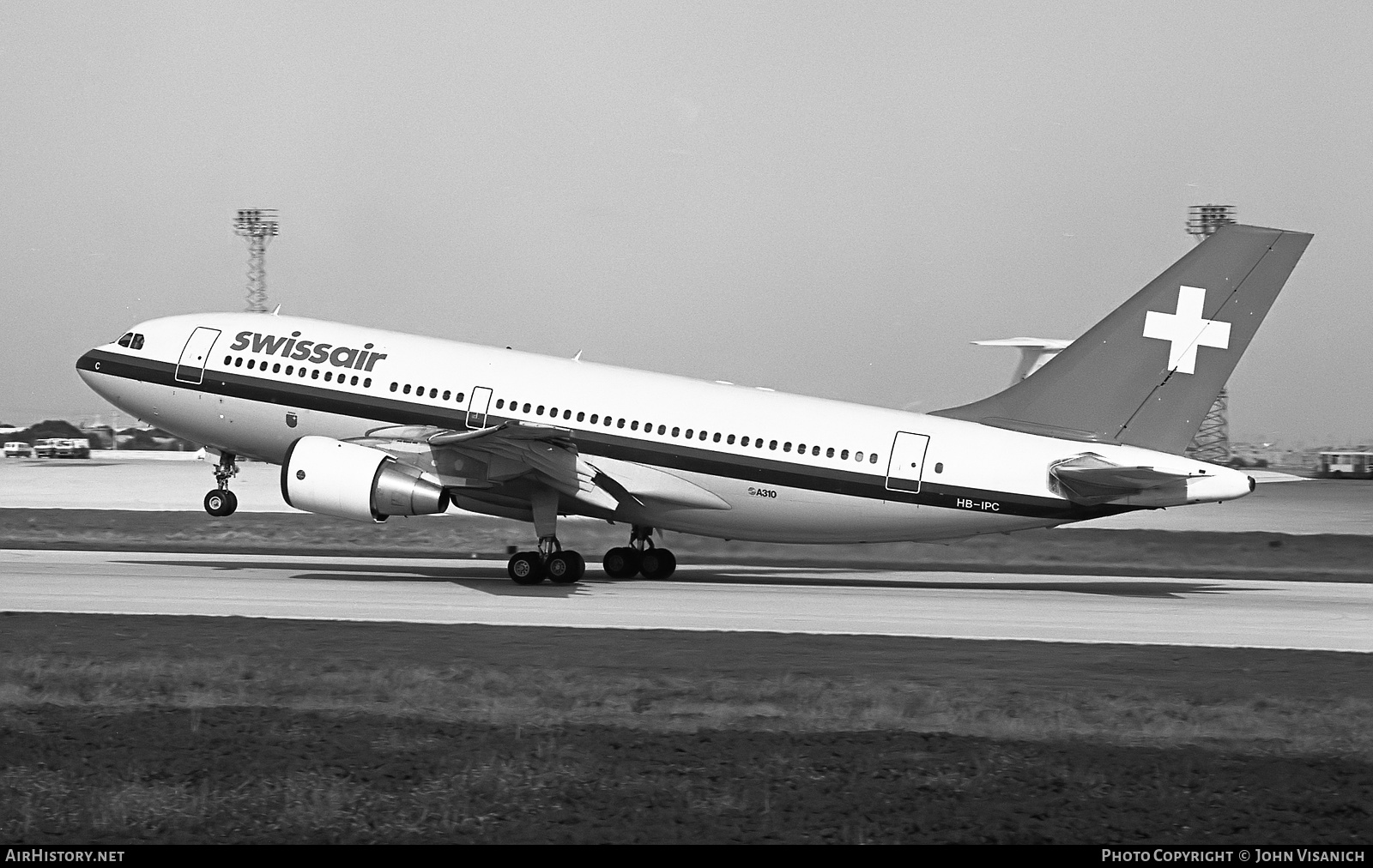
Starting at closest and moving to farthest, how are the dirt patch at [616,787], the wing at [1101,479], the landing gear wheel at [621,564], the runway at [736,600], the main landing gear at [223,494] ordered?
the dirt patch at [616,787], the runway at [736,600], the wing at [1101,479], the landing gear wheel at [621,564], the main landing gear at [223,494]

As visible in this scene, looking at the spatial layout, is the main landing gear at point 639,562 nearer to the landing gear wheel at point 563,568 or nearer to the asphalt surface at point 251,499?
the landing gear wheel at point 563,568

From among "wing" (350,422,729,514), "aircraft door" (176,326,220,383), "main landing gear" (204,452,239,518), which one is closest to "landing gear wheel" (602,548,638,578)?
"wing" (350,422,729,514)

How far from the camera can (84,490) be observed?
192 ft

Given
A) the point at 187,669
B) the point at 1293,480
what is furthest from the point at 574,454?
the point at 1293,480

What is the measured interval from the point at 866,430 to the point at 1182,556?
14772 millimetres

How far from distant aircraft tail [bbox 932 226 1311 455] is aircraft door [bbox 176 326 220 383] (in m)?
18.8

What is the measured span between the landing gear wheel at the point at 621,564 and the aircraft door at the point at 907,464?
6422 mm

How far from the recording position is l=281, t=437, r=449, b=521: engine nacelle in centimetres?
2828

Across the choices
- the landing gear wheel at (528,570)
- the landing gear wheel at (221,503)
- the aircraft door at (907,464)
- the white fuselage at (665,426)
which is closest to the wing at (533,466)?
the white fuselage at (665,426)

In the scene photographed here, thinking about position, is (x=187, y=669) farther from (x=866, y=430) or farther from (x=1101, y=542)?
(x=1101, y=542)

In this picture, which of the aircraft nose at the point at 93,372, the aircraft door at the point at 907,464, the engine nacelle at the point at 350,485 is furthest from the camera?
the aircraft nose at the point at 93,372

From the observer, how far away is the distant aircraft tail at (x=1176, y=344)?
28.5 m

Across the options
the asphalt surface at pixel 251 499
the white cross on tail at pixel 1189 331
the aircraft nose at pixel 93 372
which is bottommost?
the asphalt surface at pixel 251 499

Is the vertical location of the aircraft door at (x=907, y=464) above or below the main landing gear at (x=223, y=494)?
above
